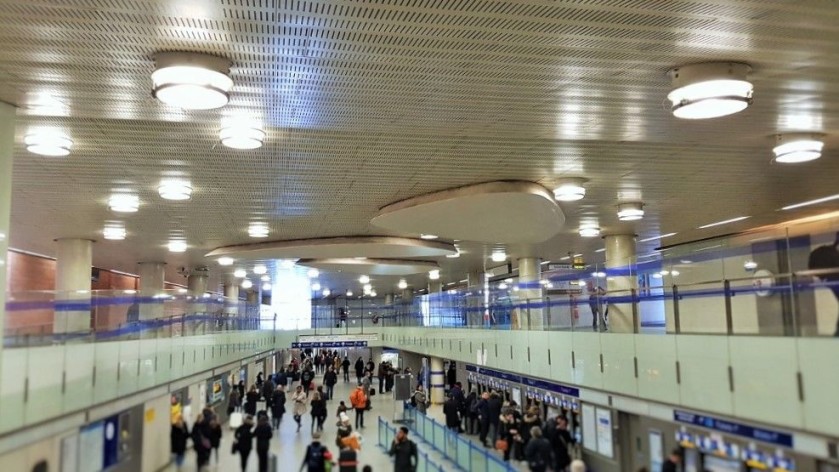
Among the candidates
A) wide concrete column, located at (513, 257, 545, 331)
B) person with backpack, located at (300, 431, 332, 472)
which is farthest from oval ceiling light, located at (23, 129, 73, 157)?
wide concrete column, located at (513, 257, 545, 331)

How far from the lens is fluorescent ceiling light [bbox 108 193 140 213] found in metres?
13.7

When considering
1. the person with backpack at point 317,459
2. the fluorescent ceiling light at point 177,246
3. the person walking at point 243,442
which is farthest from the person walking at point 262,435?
the fluorescent ceiling light at point 177,246

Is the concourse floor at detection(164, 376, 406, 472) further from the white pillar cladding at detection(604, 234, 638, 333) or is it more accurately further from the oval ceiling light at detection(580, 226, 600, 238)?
the oval ceiling light at detection(580, 226, 600, 238)

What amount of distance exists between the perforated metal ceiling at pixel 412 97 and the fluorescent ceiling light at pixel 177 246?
6.57 metres

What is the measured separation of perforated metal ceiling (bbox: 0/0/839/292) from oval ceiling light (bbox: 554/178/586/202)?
11.1 inches

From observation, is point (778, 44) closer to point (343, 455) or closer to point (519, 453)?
point (343, 455)

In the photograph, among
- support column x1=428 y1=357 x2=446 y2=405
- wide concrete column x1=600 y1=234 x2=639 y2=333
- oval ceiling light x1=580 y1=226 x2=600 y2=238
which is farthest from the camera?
support column x1=428 y1=357 x2=446 y2=405

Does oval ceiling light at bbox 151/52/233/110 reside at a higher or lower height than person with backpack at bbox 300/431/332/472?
higher

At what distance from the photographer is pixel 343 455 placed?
1259 cm

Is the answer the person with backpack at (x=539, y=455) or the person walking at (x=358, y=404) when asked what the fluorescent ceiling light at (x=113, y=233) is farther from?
the person with backpack at (x=539, y=455)

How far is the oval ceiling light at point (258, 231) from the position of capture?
59.4ft

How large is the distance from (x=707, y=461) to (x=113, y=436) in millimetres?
9845

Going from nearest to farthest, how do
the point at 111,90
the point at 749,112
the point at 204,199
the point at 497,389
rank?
1. the point at 111,90
2. the point at 749,112
3. the point at 204,199
4. the point at 497,389

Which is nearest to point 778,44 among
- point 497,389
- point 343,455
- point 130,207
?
point 343,455
